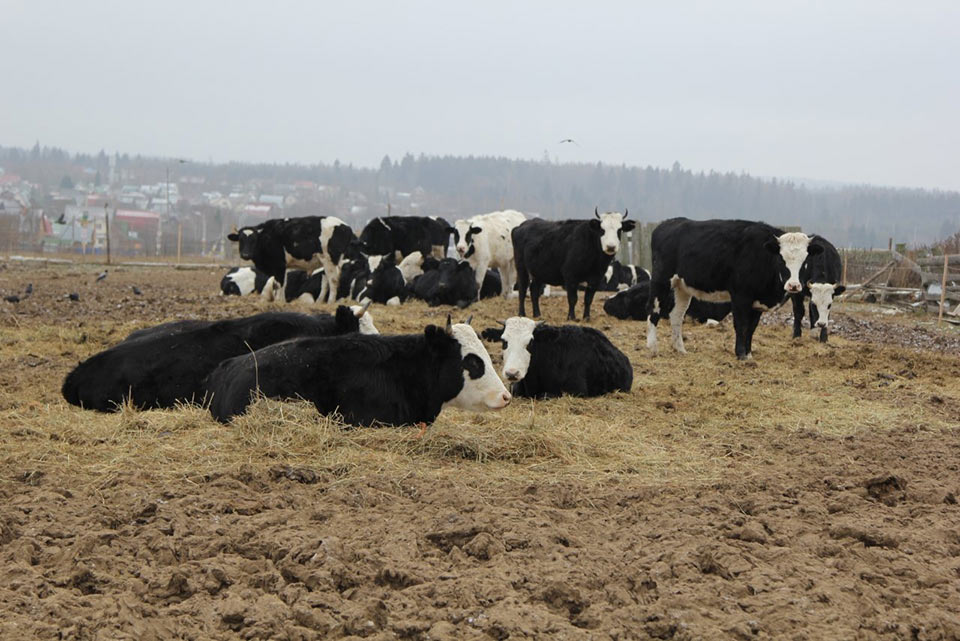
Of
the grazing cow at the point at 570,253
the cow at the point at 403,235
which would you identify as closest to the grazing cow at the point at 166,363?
the grazing cow at the point at 570,253

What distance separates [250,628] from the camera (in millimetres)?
4016

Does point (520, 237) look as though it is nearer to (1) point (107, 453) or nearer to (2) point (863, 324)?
(2) point (863, 324)

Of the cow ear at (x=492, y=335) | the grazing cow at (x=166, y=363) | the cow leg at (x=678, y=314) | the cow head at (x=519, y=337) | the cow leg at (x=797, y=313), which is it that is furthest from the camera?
the cow leg at (x=797, y=313)

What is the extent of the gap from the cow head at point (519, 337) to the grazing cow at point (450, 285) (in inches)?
380

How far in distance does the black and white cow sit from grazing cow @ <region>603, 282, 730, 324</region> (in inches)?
256

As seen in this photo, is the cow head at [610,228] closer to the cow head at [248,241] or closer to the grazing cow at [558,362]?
the grazing cow at [558,362]

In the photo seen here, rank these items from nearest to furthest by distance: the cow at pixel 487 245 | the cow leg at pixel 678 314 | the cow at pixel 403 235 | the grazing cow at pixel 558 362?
the grazing cow at pixel 558 362 → the cow leg at pixel 678 314 → the cow at pixel 487 245 → the cow at pixel 403 235

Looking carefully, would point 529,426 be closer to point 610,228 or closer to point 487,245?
point 610,228

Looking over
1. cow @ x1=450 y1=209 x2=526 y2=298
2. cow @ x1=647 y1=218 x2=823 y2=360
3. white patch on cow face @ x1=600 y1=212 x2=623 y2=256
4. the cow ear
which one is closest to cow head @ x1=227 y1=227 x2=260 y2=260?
cow @ x1=450 y1=209 x2=526 y2=298

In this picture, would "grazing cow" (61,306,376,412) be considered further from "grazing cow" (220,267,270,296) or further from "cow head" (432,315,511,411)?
"grazing cow" (220,267,270,296)

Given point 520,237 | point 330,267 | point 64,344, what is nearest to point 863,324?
point 520,237

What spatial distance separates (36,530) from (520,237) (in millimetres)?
15658

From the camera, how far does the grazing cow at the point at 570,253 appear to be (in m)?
17.9

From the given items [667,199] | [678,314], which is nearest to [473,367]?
[678,314]
